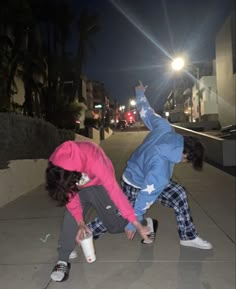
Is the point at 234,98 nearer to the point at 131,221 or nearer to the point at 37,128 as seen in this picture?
the point at 37,128

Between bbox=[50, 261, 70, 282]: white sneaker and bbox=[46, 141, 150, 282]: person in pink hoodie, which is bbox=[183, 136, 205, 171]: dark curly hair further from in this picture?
bbox=[50, 261, 70, 282]: white sneaker

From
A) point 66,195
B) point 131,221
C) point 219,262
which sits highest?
point 66,195

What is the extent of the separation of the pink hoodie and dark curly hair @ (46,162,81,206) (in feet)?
0.13

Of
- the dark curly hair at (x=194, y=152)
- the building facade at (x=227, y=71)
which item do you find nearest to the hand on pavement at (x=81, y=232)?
the dark curly hair at (x=194, y=152)

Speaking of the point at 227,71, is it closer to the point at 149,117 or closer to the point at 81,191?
the point at 149,117

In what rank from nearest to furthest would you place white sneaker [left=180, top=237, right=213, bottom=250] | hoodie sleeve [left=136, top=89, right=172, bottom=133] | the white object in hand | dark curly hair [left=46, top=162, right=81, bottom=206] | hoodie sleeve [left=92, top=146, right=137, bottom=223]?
1. dark curly hair [left=46, top=162, right=81, bottom=206]
2. hoodie sleeve [left=92, top=146, right=137, bottom=223]
3. the white object in hand
4. hoodie sleeve [left=136, top=89, right=172, bottom=133]
5. white sneaker [left=180, top=237, right=213, bottom=250]

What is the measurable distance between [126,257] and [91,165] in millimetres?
1530

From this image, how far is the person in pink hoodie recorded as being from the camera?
3.68 meters

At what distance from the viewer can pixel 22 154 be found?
1012cm

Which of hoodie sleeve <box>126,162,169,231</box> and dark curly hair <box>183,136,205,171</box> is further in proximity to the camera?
dark curly hair <box>183,136,205,171</box>

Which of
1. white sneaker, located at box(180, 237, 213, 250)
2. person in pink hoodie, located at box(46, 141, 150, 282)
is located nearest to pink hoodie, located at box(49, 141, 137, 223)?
person in pink hoodie, located at box(46, 141, 150, 282)

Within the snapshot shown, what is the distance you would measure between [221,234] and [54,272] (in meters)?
2.36

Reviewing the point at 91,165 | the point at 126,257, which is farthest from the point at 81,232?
the point at 126,257

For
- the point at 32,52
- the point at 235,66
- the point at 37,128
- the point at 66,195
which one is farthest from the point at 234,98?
the point at 66,195
